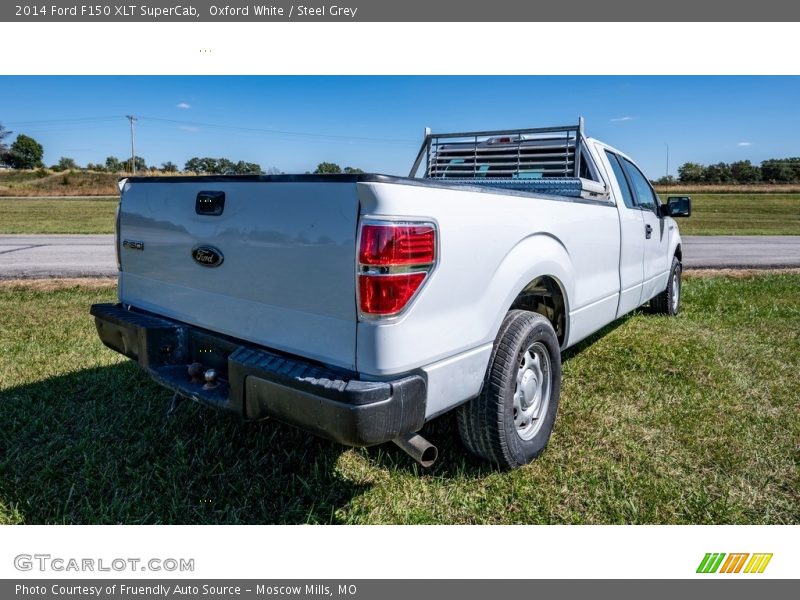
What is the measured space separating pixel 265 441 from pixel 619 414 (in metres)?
2.30

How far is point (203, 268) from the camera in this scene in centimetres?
288

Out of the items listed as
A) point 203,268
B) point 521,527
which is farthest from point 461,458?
point 203,268

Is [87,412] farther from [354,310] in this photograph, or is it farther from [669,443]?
[669,443]

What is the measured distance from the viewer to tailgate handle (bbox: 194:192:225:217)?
107 inches

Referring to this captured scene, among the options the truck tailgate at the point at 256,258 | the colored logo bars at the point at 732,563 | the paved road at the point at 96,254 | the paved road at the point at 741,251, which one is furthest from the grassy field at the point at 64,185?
the colored logo bars at the point at 732,563

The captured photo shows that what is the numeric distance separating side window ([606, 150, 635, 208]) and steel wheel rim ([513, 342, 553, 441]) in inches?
89.1

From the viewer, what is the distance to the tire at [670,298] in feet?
Answer: 21.9

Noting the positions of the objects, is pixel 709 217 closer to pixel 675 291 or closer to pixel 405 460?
pixel 675 291

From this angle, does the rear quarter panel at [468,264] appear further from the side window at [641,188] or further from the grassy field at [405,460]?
the side window at [641,188]

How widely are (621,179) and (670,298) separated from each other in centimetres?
226

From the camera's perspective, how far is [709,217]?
29406 mm

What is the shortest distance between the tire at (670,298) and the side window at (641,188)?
1.08 m

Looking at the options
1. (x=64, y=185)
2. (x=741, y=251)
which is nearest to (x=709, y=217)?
(x=741, y=251)

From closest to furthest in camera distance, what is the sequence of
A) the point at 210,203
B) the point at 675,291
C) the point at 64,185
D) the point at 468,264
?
the point at 468,264 < the point at 210,203 < the point at 675,291 < the point at 64,185
